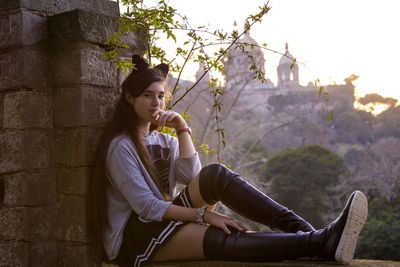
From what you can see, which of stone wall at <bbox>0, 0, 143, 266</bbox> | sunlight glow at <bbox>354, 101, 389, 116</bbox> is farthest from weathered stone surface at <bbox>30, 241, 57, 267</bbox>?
sunlight glow at <bbox>354, 101, 389, 116</bbox>

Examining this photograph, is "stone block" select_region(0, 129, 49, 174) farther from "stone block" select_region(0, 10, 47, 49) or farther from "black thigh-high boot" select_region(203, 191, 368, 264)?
"black thigh-high boot" select_region(203, 191, 368, 264)

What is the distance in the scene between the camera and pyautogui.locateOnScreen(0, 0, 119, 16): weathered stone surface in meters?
2.40

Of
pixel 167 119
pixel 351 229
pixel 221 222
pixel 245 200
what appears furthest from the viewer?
pixel 167 119

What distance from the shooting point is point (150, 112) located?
2451mm

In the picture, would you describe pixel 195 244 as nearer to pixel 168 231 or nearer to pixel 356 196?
pixel 168 231

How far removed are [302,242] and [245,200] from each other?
353 mm

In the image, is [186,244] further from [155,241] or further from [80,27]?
[80,27]

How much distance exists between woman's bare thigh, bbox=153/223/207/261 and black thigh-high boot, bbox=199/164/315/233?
0.19m

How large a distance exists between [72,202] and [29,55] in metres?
0.76

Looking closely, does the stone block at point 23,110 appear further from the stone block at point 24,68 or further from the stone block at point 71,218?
the stone block at point 71,218

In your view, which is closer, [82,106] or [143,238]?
[143,238]

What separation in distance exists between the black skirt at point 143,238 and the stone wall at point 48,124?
236mm

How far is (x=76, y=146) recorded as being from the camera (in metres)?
2.42

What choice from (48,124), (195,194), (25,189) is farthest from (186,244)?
(48,124)
